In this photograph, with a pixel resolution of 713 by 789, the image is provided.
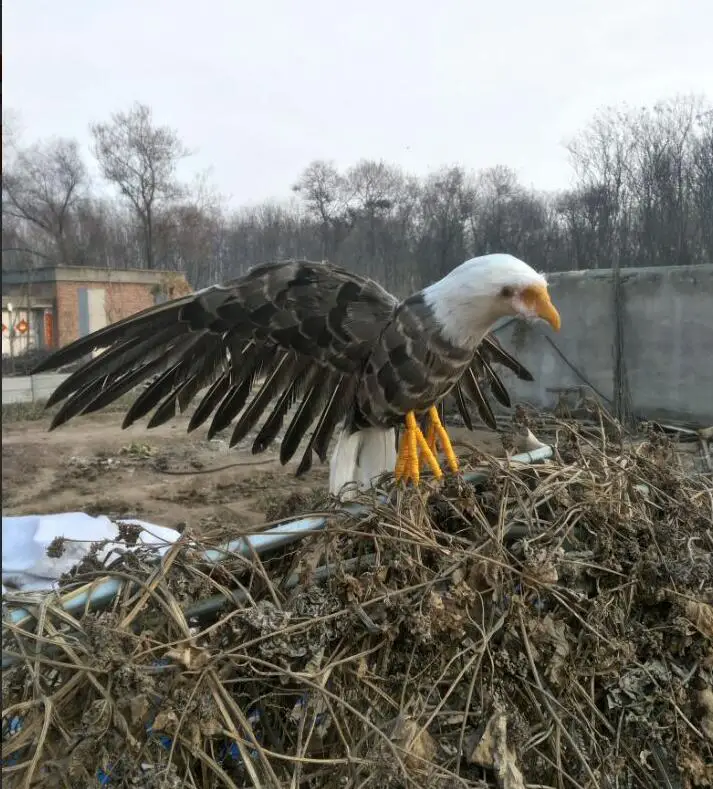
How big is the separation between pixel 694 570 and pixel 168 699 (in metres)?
1.07

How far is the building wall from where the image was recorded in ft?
58.1

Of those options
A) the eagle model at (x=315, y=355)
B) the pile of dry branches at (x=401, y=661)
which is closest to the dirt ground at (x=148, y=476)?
the eagle model at (x=315, y=355)

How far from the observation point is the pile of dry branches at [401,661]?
0.98 meters

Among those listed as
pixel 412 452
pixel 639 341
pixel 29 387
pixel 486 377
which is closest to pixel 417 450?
pixel 412 452

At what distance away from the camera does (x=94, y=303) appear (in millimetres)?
18219

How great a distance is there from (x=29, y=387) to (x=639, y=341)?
32.3 ft

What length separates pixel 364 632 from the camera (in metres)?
1.13

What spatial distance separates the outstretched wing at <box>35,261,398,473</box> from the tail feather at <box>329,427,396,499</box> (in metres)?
0.12

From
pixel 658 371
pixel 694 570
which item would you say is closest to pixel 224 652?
pixel 694 570

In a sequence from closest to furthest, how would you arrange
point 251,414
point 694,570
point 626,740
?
point 626,740 → point 694,570 → point 251,414

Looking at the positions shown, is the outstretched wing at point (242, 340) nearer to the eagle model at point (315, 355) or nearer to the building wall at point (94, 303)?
the eagle model at point (315, 355)

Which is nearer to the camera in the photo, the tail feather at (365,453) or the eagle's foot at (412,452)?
the eagle's foot at (412,452)

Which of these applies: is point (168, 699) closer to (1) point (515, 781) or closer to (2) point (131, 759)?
(2) point (131, 759)

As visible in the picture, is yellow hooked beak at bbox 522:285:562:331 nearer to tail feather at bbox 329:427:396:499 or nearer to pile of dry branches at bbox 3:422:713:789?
pile of dry branches at bbox 3:422:713:789
